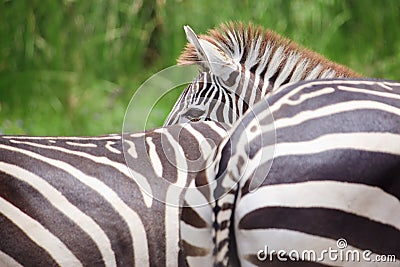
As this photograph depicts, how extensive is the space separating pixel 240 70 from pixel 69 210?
110 cm

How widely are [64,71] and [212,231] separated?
5215mm

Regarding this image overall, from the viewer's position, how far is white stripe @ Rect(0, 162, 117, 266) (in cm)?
257

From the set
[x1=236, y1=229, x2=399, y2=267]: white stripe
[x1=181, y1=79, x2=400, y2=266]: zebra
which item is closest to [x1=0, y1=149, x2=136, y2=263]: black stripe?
[x1=181, y1=79, x2=400, y2=266]: zebra

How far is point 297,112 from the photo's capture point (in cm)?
246

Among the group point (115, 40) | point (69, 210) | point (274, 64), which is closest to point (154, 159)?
point (69, 210)

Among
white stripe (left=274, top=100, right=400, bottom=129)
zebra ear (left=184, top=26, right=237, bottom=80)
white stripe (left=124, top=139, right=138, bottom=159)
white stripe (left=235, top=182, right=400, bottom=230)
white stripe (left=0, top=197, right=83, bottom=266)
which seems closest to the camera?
white stripe (left=235, top=182, right=400, bottom=230)

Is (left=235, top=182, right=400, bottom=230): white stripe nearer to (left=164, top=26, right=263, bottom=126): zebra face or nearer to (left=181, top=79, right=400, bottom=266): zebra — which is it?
(left=181, top=79, right=400, bottom=266): zebra

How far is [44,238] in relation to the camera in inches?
100

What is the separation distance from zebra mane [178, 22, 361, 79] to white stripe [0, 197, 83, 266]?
1.21 m

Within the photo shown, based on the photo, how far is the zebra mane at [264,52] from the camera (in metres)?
3.25

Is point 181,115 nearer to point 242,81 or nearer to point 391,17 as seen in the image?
point 242,81

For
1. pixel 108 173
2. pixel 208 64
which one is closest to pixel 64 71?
pixel 208 64

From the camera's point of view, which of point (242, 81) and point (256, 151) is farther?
point (242, 81)

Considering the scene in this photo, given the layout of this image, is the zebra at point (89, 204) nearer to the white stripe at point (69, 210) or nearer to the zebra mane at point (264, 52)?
the white stripe at point (69, 210)
